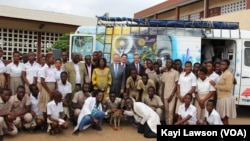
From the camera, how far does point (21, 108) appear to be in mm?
6773

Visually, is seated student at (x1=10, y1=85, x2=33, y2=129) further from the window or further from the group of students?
the window

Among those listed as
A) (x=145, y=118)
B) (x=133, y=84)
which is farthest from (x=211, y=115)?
(x=133, y=84)

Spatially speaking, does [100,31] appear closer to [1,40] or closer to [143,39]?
[143,39]

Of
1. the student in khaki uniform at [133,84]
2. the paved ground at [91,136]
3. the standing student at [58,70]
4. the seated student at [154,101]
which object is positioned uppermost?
the standing student at [58,70]

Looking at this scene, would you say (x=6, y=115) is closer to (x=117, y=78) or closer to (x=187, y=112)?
(x=117, y=78)

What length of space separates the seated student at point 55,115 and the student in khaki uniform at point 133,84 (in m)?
1.53

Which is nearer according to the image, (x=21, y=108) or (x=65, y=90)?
(x=21, y=108)

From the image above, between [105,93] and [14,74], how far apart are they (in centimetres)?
193

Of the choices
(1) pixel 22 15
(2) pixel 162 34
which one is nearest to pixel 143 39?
(2) pixel 162 34

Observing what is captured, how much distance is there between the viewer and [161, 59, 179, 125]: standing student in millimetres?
7408

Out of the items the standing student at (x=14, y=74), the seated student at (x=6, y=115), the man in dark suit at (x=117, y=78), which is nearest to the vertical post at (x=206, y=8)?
the man in dark suit at (x=117, y=78)

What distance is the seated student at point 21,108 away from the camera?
22.0 ft

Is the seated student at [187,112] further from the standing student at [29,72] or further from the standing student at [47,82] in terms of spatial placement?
the standing student at [29,72]

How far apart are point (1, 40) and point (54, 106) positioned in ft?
50.6
